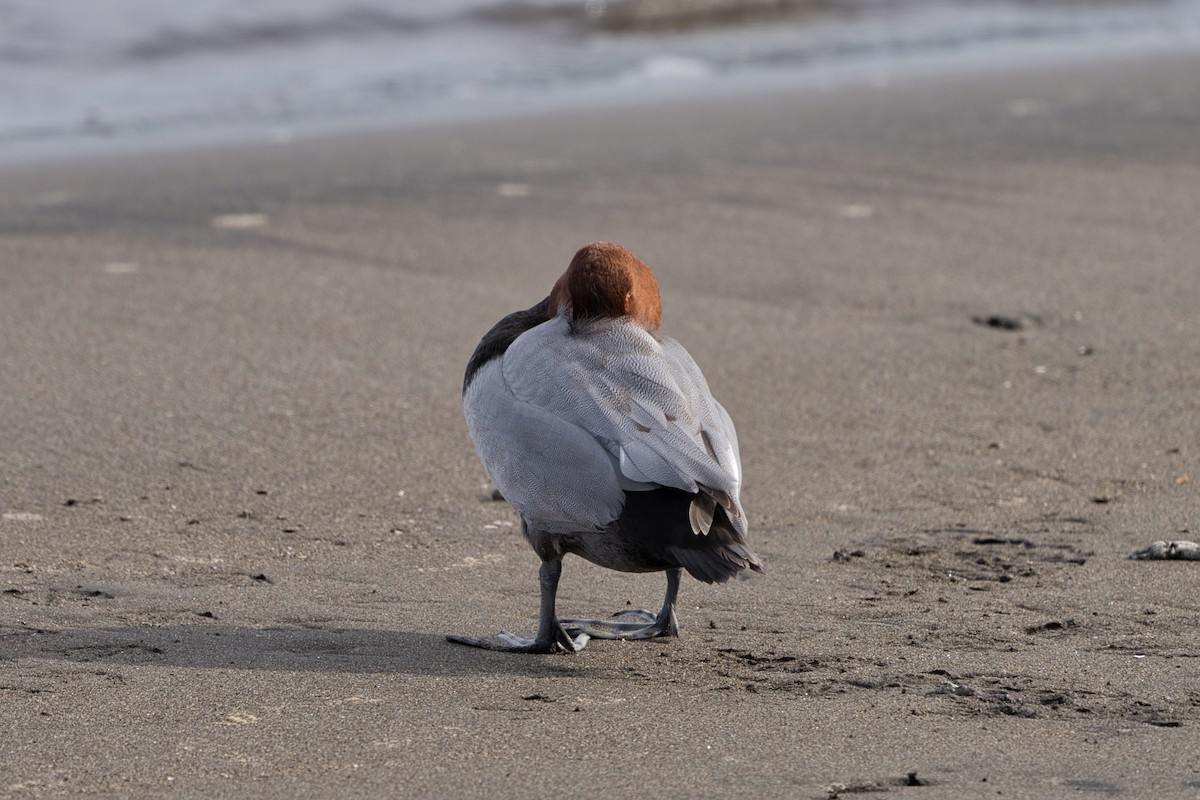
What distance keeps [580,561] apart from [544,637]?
0.98m

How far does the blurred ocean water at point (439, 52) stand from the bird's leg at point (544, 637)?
8.19 meters

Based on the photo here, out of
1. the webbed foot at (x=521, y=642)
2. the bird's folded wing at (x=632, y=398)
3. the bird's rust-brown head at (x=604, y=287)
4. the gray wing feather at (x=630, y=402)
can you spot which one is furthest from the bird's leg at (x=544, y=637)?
the bird's rust-brown head at (x=604, y=287)

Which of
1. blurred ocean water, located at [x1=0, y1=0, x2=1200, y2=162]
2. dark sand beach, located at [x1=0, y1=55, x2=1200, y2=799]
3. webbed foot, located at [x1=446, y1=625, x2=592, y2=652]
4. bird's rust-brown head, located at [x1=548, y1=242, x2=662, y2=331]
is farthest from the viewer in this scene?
blurred ocean water, located at [x1=0, y1=0, x2=1200, y2=162]

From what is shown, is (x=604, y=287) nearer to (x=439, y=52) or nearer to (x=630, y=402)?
(x=630, y=402)

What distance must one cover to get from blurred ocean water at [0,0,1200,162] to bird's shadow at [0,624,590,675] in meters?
7.85

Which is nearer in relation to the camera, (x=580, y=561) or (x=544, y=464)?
(x=544, y=464)

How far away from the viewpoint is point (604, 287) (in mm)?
3844

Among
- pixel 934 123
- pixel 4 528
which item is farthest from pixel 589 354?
pixel 934 123

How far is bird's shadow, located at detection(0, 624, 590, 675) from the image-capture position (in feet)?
11.3

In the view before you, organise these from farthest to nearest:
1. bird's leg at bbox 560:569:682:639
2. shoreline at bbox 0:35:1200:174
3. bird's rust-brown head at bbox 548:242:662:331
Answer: shoreline at bbox 0:35:1200:174
bird's rust-brown head at bbox 548:242:662:331
bird's leg at bbox 560:569:682:639

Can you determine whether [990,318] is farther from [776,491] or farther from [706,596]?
[706,596]

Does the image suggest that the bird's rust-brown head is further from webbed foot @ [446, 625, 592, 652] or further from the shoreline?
the shoreline

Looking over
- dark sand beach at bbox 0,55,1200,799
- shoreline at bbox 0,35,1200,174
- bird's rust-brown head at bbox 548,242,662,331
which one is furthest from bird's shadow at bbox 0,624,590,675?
shoreline at bbox 0,35,1200,174

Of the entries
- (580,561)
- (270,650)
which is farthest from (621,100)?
(270,650)
